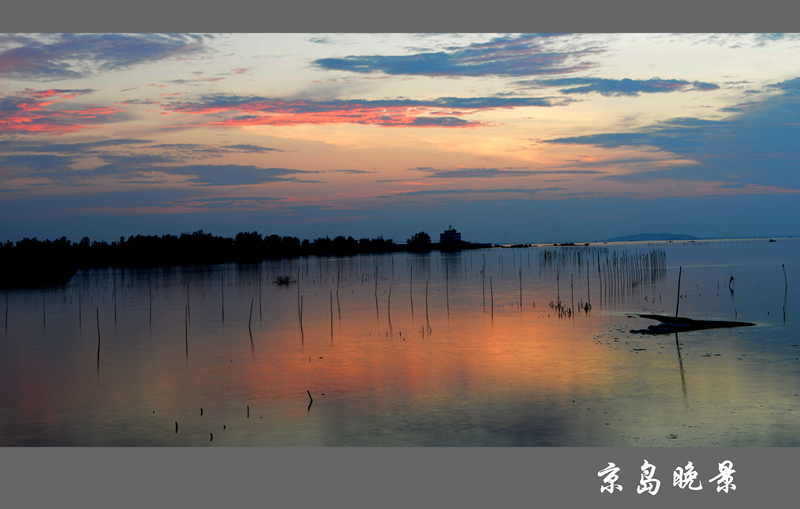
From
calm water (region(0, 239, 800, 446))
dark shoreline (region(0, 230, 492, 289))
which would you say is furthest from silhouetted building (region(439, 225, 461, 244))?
calm water (region(0, 239, 800, 446))

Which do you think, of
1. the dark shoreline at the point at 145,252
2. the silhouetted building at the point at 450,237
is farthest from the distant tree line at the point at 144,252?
the silhouetted building at the point at 450,237

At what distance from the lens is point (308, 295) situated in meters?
35.4

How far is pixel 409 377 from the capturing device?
14.6m

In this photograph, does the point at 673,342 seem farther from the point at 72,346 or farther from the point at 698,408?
the point at 72,346

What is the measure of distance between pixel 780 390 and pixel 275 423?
10.1m

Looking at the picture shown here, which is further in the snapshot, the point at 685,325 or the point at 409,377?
the point at 685,325

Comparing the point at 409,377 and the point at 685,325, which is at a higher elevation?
the point at 685,325

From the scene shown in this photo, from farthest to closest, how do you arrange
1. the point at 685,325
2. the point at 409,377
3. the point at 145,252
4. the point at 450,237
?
1. the point at 450,237
2. the point at 145,252
3. the point at 685,325
4. the point at 409,377

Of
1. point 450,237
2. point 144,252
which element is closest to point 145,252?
point 144,252

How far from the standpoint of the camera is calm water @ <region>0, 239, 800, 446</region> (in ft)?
34.9

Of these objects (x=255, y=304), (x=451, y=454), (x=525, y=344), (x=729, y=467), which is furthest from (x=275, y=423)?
(x=255, y=304)

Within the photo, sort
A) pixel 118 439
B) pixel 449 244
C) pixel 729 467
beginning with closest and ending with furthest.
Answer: pixel 729 467
pixel 118 439
pixel 449 244

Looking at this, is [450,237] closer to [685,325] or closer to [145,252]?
[145,252]

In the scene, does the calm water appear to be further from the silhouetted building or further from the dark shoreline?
the silhouetted building
